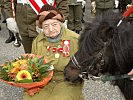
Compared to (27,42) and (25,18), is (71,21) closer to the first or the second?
(27,42)

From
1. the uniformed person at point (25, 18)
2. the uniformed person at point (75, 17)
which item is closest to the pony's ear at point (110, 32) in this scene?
the uniformed person at point (25, 18)

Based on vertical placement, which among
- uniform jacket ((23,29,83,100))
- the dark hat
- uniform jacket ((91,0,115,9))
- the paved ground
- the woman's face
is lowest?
the paved ground

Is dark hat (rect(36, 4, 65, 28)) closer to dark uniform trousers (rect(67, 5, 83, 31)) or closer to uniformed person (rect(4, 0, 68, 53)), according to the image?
uniformed person (rect(4, 0, 68, 53))

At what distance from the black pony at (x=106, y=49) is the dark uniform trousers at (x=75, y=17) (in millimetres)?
4766

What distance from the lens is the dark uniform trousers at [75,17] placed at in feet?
23.2

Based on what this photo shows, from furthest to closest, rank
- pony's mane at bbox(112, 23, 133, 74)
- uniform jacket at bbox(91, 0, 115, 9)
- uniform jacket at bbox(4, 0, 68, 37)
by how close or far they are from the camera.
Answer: uniform jacket at bbox(91, 0, 115, 9)
uniform jacket at bbox(4, 0, 68, 37)
pony's mane at bbox(112, 23, 133, 74)

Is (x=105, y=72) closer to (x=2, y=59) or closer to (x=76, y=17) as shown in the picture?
(x=2, y=59)

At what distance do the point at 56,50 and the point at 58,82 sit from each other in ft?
1.02

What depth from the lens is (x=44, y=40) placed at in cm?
303

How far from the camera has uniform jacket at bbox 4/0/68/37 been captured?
355 centimetres

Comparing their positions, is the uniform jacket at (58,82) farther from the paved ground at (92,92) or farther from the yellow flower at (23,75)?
the paved ground at (92,92)

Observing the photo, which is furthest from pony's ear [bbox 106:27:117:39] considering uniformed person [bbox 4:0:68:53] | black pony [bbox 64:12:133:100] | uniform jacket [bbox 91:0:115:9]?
uniform jacket [bbox 91:0:115:9]

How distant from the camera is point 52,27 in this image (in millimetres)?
2893

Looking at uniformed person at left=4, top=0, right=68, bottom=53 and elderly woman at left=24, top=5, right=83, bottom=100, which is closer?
elderly woman at left=24, top=5, right=83, bottom=100
